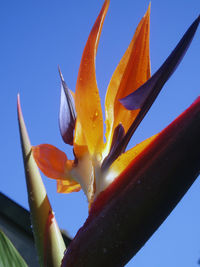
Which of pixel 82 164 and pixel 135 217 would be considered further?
pixel 82 164

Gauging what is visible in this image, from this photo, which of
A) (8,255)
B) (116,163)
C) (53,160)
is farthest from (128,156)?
(8,255)

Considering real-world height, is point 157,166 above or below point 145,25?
below

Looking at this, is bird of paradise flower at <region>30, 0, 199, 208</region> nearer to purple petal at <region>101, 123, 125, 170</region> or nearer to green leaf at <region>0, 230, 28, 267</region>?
purple petal at <region>101, 123, 125, 170</region>

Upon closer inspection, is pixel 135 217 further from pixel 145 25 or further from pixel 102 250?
pixel 145 25

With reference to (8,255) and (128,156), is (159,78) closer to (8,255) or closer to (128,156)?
(128,156)

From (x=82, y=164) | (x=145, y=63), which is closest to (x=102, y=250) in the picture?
(x=82, y=164)

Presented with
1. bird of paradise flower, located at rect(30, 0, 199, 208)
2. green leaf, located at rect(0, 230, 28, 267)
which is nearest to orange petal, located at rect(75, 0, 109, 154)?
bird of paradise flower, located at rect(30, 0, 199, 208)

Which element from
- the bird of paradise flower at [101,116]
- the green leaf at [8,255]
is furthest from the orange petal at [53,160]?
the green leaf at [8,255]
